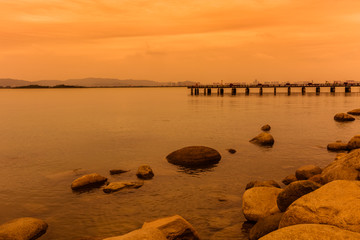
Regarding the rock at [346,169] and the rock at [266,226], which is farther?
the rock at [346,169]

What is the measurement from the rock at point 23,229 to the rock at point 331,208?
834 centimetres

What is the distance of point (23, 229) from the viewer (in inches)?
432

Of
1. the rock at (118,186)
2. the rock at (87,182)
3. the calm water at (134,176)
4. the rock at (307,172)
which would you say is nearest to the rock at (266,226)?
the calm water at (134,176)

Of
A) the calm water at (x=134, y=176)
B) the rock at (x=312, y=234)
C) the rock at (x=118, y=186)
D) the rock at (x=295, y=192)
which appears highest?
the rock at (x=312, y=234)

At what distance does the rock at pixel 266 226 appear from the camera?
9430mm

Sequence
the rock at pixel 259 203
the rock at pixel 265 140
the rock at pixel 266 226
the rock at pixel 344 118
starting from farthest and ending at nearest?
the rock at pixel 344 118 → the rock at pixel 265 140 → the rock at pixel 259 203 → the rock at pixel 266 226

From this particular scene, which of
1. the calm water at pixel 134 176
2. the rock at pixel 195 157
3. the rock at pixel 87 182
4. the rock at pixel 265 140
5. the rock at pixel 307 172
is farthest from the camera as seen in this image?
the rock at pixel 265 140

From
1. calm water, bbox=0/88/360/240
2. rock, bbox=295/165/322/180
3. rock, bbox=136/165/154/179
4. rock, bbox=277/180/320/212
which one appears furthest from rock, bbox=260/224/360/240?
rock, bbox=136/165/154/179

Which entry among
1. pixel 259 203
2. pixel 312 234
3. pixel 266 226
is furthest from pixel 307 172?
pixel 312 234

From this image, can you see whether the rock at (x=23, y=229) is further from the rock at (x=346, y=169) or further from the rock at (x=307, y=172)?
the rock at (x=307, y=172)

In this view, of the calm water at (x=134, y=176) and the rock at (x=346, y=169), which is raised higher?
the rock at (x=346, y=169)

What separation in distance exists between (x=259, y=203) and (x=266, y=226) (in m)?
1.90

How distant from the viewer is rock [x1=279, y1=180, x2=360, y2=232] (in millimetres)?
7191

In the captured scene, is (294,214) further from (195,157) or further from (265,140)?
(265,140)
